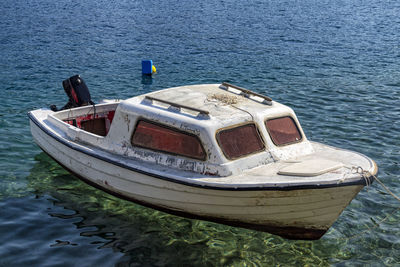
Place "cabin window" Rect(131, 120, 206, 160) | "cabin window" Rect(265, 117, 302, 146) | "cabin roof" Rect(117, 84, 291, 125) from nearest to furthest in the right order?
"cabin window" Rect(131, 120, 206, 160), "cabin roof" Rect(117, 84, 291, 125), "cabin window" Rect(265, 117, 302, 146)

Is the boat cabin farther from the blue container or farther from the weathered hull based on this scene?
the blue container

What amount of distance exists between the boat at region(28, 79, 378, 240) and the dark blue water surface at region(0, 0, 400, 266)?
1.96 feet

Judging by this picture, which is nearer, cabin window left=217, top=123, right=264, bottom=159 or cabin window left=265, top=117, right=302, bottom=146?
cabin window left=217, top=123, right=264, bottom=159

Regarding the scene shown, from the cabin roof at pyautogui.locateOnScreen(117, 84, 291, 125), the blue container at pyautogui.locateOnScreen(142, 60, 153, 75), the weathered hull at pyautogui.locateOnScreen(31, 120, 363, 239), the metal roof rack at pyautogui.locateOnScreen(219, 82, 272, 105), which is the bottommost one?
the weathered hull at pyautogui.locateOnScreen(31, 120, 363, 239)

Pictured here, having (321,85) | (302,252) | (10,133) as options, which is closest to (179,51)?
(321,85)

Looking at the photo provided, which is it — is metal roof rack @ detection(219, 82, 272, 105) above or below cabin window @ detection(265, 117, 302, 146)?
above

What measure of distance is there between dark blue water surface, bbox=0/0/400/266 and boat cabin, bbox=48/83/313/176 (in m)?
1.53

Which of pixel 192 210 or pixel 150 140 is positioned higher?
pixel 150 140

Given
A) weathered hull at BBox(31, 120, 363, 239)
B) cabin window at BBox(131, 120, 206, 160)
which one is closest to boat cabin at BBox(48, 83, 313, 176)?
cabin window at BBox(131, 120, 206, 160)

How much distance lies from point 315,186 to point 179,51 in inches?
843

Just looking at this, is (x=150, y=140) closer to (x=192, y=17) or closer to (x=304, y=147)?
(x=304, y=147)

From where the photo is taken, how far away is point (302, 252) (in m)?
8.98

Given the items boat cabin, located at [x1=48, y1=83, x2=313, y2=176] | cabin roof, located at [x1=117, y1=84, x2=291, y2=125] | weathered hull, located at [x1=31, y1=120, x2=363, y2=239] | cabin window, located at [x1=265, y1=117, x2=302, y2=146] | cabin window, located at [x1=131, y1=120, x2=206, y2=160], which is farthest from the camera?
cabin window, located at [x1=265, y1=117, x2=302, y2=146]

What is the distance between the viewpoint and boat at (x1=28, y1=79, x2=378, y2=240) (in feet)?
27.3
